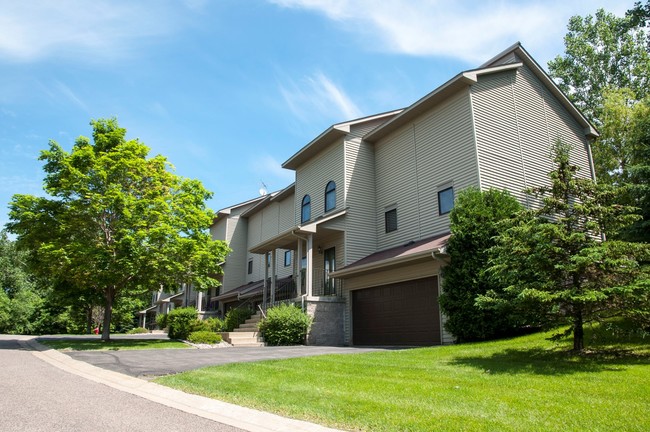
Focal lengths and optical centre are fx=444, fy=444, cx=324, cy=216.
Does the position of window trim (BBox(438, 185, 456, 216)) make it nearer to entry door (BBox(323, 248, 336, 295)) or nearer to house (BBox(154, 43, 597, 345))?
house (BBox(154, 43, 597, 345))

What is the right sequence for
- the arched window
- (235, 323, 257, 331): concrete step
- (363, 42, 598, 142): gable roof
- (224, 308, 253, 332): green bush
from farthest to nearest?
the arched window, (224, 308, 253, 332): green bush, (235, 323, 257, 331): concrete step, (363, 42, 598, 142): gable roof

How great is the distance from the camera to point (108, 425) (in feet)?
16.4

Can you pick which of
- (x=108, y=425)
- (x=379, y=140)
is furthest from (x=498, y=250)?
(x=379, y=140)

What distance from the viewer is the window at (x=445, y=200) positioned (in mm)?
15977

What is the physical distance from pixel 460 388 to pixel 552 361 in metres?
3.23

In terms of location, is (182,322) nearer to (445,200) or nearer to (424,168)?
(424,168)

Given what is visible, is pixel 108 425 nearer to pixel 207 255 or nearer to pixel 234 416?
pixel 234 416

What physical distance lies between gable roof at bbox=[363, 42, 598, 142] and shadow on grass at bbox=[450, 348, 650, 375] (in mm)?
10080

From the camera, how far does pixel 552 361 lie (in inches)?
339

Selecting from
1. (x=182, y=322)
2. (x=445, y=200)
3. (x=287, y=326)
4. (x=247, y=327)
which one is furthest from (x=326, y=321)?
(x=182, y=322)

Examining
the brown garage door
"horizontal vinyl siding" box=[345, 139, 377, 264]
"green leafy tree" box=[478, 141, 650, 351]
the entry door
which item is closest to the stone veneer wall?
the brown garage door

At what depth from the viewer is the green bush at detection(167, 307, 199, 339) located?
2216cm

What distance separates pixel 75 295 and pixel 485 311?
1879 cm

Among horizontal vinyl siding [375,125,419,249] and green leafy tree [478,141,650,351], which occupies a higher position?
horizontal vinyl siding [375,125,419,249]
